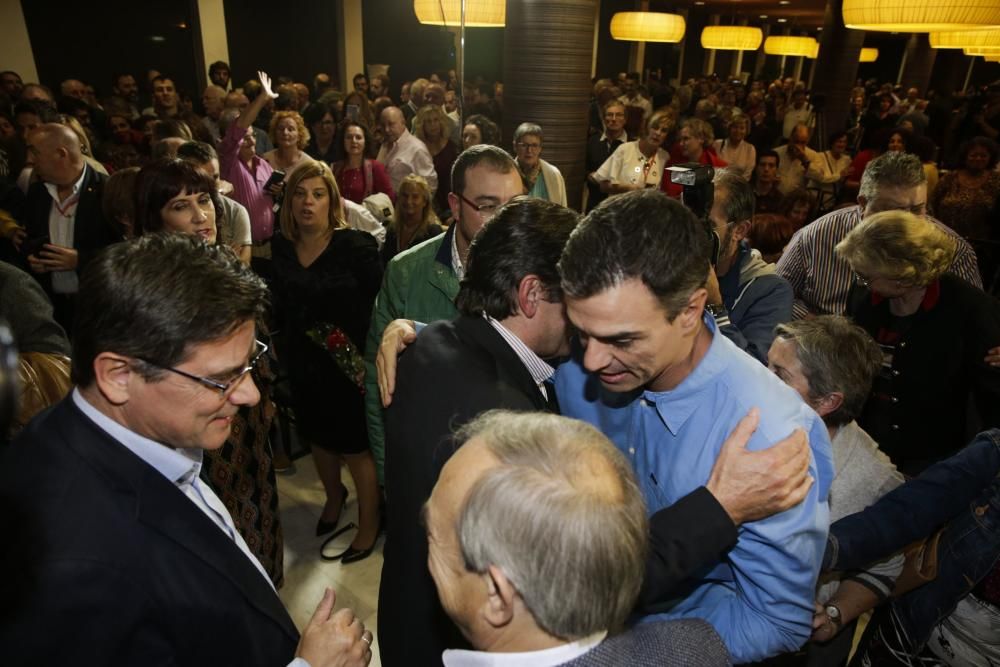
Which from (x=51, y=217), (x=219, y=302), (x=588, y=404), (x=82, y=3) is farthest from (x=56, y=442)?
(x=82, y=3)

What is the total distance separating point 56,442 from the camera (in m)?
1.05

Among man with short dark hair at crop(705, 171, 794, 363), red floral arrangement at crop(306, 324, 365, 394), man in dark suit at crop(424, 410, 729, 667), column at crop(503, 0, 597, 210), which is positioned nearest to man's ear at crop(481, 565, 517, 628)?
man in dark suit at crop(424, 410, 729, 667)

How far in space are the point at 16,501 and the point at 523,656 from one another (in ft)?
2.73

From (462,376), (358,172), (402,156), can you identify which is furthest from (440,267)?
(402,156)

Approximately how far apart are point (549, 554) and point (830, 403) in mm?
1200

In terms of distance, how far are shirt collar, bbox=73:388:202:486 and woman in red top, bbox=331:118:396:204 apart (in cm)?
351

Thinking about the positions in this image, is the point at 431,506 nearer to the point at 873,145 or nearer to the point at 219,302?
the point at 219,302

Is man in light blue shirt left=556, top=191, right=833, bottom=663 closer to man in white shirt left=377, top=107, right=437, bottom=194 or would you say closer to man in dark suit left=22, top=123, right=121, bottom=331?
man in dark suit left=22, top=123, right=121, bottom=331

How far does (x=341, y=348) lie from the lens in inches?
110

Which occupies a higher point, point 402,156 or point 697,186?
point 697,186

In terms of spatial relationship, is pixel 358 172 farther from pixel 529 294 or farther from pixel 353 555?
pixel 529 294

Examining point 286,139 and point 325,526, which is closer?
point 325,526

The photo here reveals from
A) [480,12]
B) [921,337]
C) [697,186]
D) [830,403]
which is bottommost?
[921,337]

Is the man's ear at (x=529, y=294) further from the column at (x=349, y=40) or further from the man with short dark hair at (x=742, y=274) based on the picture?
the column at (x=349, y=40)
